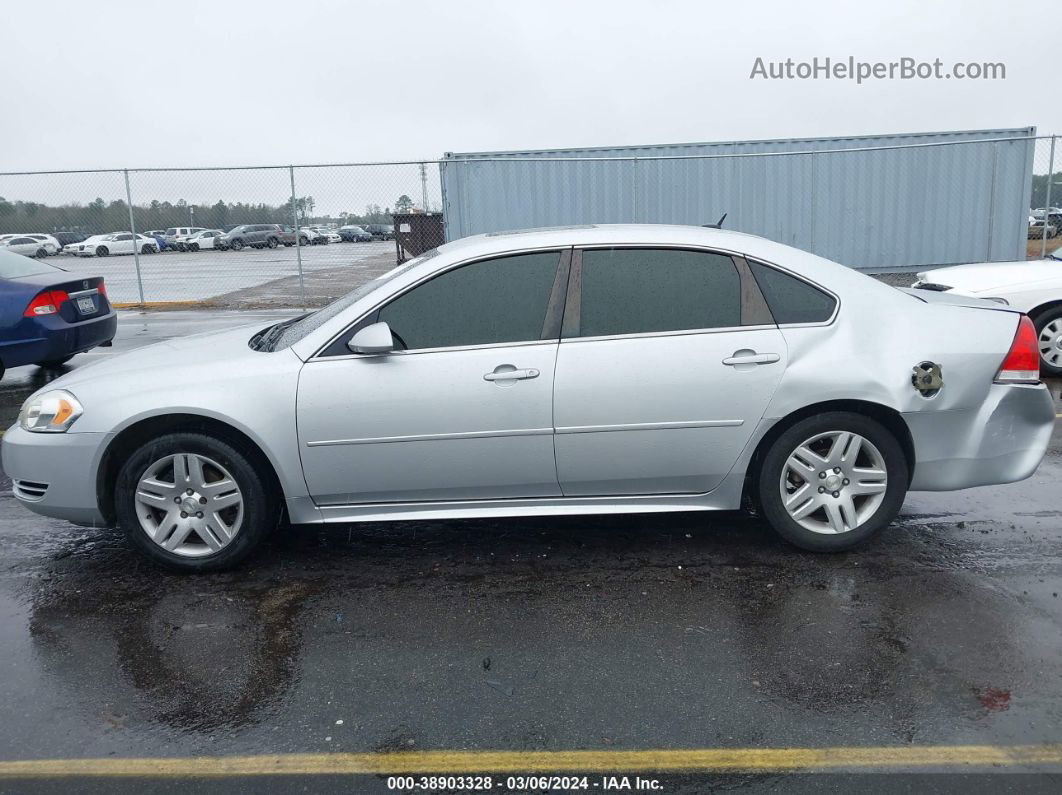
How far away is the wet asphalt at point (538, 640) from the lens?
3049 mm

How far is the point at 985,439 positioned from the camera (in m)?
4.33

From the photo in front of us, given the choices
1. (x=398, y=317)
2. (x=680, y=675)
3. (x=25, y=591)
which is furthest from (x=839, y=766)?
(x=25, y=591)

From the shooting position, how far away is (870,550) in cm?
451

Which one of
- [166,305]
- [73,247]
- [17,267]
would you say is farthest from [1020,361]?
[73,247]

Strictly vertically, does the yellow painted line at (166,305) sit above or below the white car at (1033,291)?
below

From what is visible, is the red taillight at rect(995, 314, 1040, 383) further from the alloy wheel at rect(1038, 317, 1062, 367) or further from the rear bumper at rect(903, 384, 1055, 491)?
the alloy wheel at rect(1038, 317, 1062, 367)

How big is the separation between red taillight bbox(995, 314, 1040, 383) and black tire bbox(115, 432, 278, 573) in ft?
11.5

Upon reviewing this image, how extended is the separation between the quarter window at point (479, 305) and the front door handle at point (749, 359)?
0.88 meters

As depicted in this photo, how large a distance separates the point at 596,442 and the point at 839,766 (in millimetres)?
1796

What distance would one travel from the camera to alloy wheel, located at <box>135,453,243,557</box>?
14.0ft

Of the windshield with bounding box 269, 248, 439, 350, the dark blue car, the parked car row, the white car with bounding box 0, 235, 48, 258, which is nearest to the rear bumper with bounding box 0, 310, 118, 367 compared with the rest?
the dark blue car

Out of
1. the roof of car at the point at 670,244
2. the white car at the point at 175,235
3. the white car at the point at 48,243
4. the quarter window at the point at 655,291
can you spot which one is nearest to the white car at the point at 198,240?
the white car at the point at 175,235

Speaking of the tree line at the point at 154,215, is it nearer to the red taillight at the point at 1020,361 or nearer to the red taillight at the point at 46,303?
the red taillight at the point at 46,303

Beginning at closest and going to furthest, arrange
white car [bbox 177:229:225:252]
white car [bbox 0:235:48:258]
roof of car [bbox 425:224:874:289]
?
roof of car [bbox 425:224:874:289] → white car [bbox 177:229:225:252] → white car [bbox 0:235:48:258]
